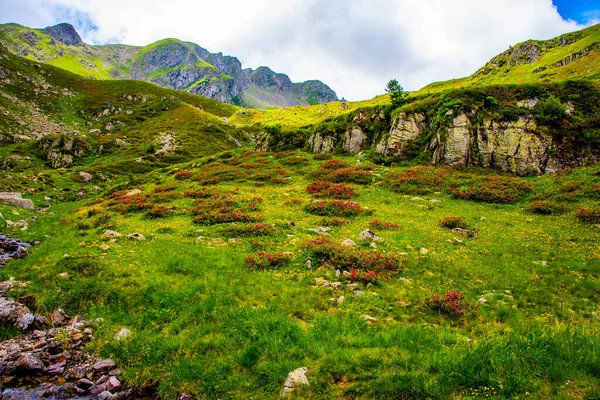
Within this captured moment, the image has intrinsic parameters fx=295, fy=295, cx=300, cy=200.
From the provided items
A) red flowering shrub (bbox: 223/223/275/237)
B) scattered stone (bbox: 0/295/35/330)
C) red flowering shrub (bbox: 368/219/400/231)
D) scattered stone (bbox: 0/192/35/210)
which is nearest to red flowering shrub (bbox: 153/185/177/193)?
scattered stone (bbox: 0/192/35/210)

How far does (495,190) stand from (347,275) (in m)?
20.8

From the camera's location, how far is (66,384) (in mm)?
7664

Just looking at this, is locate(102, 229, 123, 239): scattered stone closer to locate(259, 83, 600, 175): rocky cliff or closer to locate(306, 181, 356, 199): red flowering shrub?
locate(306, 181, 356, 199): red flowering shrub

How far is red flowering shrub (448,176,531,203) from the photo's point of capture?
2523cm

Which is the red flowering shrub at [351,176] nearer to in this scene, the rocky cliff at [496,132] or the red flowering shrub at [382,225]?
the rocky cliff at [496,132]

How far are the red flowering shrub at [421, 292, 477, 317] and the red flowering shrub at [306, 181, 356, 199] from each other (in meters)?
18.0

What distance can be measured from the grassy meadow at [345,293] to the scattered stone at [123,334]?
0.49 feet

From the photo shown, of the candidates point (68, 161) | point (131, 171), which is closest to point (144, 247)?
point (131, 171)

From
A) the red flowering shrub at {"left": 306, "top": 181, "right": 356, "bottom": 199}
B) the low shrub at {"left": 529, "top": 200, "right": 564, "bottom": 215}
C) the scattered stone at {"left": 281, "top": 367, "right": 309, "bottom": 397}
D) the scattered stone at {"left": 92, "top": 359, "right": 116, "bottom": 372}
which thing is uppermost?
the low shrub at {"left": 529, "top": 200, "right": 564, "bottom": 215}

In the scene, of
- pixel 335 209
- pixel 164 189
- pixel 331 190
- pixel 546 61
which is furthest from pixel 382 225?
pixel 546 61

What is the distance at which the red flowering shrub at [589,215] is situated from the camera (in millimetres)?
18359

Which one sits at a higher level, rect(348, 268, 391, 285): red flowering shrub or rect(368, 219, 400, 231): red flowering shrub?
rect(368, 219, 400, 231): red flowering shrub

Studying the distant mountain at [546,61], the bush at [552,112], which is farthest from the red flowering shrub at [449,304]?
the distant mountain at [546,61]

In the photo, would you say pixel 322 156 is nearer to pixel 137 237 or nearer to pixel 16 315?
pixel 137 237
